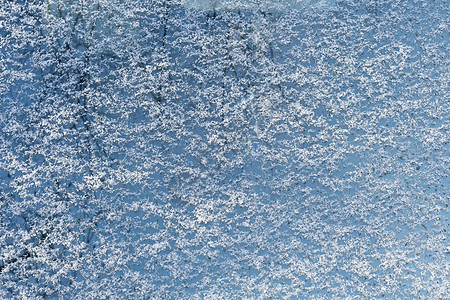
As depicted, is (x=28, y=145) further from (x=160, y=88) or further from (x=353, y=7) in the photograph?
(x=353, y=7)

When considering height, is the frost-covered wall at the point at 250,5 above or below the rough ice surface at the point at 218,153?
above

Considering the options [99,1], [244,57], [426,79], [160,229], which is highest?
[99,1]

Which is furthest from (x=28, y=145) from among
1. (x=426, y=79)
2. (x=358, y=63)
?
(x=426, y=79)

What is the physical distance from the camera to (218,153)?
593mm

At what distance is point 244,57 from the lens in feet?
1.98

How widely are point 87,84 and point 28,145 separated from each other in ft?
0.48

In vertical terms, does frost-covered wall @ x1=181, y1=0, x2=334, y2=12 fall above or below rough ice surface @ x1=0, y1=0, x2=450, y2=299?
above

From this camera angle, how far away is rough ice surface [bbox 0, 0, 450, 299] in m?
0.58

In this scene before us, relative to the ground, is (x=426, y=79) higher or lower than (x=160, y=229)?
higher

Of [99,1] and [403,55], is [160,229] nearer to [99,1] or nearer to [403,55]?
[99,1]

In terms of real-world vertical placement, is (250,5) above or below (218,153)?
above

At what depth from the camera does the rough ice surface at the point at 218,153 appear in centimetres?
58

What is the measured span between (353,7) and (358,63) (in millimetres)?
105

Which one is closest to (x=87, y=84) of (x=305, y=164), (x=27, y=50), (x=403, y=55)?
(x=27, y=50)
